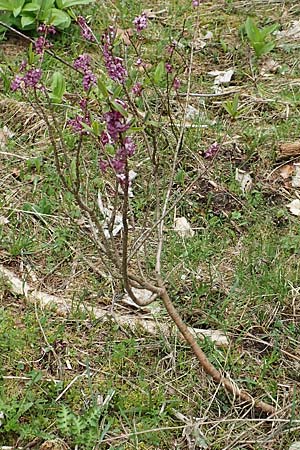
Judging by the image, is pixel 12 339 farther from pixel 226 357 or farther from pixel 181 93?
pixel 181 93

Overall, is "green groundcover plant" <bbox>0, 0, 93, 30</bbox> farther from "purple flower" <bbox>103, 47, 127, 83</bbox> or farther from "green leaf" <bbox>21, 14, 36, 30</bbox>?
"purple flower" <bbox>103, 47, 127, 83</bbox>

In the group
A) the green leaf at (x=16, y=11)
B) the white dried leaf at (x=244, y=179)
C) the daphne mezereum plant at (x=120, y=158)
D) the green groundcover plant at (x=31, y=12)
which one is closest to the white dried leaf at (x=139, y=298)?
the daphne mezereum plant at (x=120, y=158)

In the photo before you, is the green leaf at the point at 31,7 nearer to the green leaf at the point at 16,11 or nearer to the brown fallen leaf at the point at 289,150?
the green leaf at the point at 16,11

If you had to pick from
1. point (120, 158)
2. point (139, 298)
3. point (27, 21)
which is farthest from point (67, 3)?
point (120, 158)

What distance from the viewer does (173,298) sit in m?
2.56

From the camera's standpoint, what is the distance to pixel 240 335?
2406mm

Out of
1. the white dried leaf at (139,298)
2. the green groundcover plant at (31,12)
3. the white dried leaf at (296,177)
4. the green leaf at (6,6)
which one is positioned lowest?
the white dried leaf at (139,298)

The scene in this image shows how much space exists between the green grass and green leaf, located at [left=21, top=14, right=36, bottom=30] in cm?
24

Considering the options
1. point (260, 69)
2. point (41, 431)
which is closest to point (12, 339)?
point (41, 431)

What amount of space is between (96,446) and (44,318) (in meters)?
0.52

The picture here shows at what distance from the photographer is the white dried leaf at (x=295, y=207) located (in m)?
2.97

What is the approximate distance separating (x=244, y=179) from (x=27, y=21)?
1.49 metres

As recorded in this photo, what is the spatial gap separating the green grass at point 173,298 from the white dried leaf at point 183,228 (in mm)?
34

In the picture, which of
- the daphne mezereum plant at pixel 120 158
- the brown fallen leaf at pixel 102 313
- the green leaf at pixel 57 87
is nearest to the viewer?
the daphne mezereum plant at pixel 120 158
